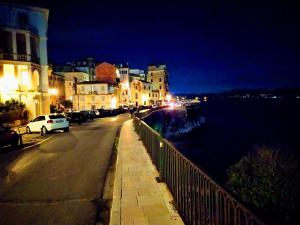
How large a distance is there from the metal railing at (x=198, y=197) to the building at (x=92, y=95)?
2501 inches

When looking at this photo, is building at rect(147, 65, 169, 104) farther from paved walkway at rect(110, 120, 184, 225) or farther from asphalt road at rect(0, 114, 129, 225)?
paved walkway at rect(110, 120, 184, 225)

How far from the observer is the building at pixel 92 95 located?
69562mm

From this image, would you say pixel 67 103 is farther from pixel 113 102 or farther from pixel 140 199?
pixel 140 199

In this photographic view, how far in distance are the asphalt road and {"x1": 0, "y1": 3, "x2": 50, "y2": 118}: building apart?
930 inches

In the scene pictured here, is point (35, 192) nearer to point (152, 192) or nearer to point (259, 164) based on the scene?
point (152, 192)

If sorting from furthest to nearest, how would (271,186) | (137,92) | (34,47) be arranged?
1. (137,92)
2. (34,47)
3. (271,186)

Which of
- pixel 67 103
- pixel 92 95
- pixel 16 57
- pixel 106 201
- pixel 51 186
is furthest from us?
pixel 67 103

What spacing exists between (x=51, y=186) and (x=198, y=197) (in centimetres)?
477

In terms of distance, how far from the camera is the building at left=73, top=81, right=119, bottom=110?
69562mm

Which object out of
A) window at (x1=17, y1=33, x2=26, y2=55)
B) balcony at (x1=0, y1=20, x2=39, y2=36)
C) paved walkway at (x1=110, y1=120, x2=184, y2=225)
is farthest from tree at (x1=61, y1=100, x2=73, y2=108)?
paved walkway at (x1=110, y1=120, x2=184, y2=225)

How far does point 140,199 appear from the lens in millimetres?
6363

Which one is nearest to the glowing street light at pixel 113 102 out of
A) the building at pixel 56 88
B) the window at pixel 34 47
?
the building at pixel 56 88

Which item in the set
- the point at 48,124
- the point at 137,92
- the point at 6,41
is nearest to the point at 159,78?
the point at 137,92

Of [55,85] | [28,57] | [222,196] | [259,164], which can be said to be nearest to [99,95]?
[55,85]
